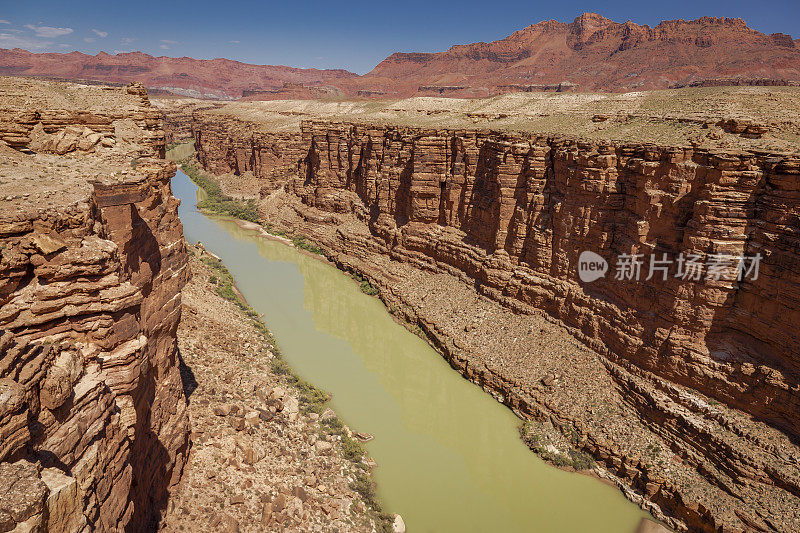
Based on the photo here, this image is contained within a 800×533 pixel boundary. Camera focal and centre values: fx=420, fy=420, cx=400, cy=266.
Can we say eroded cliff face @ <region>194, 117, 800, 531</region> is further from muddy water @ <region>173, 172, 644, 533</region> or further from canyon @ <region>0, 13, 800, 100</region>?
canyon @ <region>0, 13, 800, 100</region>

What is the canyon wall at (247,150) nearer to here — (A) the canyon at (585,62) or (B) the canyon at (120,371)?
(B) the canyon at (120,371)

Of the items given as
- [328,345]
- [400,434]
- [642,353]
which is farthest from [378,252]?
[642,353]

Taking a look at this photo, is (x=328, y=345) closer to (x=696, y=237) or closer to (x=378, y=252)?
(x=378, y=252)

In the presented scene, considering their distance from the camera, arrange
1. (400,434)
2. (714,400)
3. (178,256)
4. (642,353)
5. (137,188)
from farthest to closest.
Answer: (400,434) → (642,353) → (714,400) → (178,256) → (137,188)

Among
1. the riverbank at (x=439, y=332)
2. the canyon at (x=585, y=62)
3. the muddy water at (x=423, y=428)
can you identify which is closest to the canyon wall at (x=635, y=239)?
the riverbank at (x=439, y=332)

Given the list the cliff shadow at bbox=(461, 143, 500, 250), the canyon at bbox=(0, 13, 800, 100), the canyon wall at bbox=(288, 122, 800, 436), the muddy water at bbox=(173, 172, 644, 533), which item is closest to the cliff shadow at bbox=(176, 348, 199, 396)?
the muddy water at bbox=(173, 172, 644, 533)

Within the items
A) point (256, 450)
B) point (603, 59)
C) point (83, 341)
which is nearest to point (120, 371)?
point (83, 341)
